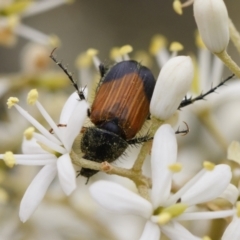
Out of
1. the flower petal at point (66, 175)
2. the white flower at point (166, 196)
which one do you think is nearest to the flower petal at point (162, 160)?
the white flower at point (166, 196)

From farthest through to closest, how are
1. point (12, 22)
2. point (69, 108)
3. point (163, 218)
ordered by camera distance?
point (12, 22) < point (69, 108) < point (163, 218)

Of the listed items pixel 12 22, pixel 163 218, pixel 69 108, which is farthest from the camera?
pixel 12 22

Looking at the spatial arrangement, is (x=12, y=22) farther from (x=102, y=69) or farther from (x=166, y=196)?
(x=166, y=196)

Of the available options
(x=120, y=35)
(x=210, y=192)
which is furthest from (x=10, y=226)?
(x=120, y=35)

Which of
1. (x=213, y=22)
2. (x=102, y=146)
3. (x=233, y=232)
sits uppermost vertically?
(x=213, y=22)

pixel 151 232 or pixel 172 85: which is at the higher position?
pixel 172 85

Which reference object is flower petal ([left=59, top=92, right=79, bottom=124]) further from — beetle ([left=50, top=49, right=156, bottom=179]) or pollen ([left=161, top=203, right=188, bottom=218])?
pollen ([left=161, top=203, right=188, bottom=218])

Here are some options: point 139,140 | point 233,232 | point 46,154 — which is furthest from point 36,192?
point 233,232

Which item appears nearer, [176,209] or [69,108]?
[176,209]

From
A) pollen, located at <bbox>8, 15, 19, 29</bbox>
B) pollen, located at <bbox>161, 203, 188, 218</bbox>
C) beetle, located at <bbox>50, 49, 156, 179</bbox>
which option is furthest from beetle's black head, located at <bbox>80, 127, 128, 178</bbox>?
pollen, located at <bbox>8, 15, 19, 29</bbox>
